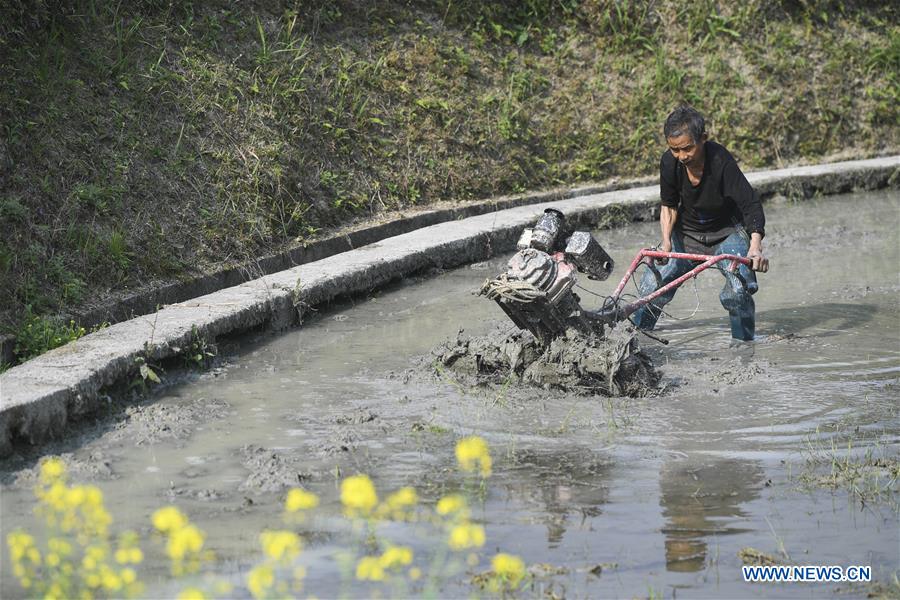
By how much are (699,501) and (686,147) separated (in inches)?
95.3

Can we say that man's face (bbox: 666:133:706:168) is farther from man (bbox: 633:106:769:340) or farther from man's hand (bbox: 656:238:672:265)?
man's hand (bbox: 656:238:672:265)

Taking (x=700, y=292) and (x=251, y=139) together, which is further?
(x=251, y=139)

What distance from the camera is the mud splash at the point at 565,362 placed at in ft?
18.6

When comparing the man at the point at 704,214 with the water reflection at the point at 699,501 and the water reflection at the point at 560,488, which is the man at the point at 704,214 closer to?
the water reflection at the point at 699,501

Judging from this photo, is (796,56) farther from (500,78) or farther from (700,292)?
(700,292)

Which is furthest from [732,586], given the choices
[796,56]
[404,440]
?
[796,56]

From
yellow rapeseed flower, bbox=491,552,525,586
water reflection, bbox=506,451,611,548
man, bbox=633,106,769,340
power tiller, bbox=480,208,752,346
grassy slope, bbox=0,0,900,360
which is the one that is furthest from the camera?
grassy slope, bbox=0,0,900,360

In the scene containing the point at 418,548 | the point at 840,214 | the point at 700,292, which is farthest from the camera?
the point at 840,214

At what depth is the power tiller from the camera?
18.2 ft

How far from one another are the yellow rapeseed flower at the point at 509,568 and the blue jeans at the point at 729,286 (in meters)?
3.15

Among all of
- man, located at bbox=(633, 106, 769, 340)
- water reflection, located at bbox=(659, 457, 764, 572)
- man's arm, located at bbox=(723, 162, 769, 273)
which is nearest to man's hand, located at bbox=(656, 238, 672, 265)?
man, located at bbox=(633, 106, 769, 340)

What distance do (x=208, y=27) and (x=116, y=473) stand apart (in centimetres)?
607

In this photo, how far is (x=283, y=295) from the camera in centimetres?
707

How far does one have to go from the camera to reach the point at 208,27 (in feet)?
32.4
